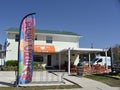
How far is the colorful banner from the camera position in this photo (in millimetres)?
16312

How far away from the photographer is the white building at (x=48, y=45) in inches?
1423

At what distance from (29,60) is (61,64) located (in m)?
21.3

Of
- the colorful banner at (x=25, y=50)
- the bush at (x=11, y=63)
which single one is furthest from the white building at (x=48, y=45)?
the colorful banner at (x=25, y=50)

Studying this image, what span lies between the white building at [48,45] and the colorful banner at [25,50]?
18.6 m

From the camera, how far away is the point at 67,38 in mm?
39188

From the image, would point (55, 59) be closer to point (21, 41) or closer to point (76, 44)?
point (76, 44)

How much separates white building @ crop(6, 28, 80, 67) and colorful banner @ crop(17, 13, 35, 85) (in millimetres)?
18622

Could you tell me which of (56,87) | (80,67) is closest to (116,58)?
(80,67)

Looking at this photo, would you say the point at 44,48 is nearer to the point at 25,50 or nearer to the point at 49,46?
the point at 49,46

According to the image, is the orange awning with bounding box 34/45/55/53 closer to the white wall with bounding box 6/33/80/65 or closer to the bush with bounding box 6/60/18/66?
the white wall with bounding box 6/33/80/65

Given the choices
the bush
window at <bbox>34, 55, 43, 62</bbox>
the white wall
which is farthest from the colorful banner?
window at <bbox>34, 55, 43, 62</bbox>

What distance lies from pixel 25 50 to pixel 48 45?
2093 centimetres

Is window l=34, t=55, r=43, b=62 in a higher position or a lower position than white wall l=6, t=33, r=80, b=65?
lower

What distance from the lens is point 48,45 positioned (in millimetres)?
37438
